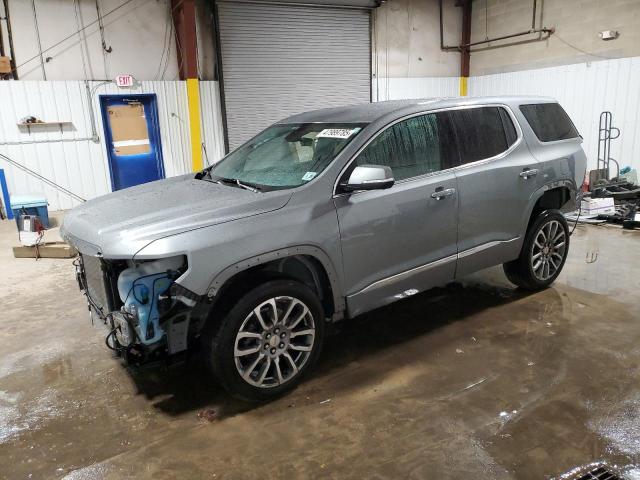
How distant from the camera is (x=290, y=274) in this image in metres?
3.15

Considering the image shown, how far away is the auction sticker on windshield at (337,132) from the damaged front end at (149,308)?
Answer: 139 centimetres

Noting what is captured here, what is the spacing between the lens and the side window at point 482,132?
12.3 feet

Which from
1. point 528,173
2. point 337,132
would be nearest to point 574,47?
point 528,173

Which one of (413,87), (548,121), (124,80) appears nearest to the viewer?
(548,121)

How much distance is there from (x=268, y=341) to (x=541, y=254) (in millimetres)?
2808

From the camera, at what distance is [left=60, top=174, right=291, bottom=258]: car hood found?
2588mm

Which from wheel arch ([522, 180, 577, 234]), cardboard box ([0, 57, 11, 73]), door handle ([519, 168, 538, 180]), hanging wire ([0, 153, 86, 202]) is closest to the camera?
door handle ([519, 168, 538, 180])

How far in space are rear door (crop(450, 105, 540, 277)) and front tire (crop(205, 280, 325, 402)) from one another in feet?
4.61

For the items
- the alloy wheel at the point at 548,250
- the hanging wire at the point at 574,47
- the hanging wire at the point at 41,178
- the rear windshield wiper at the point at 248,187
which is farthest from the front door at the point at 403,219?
the hanging wire at the point at 574,47

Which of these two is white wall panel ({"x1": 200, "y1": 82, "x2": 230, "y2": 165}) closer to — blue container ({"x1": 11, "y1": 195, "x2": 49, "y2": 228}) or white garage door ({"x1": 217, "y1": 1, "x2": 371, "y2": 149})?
white garage door ({"x1": 217, "y1": 1, "x2": 371, "y2": 149})

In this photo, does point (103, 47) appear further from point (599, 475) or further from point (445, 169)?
point (599, 475)

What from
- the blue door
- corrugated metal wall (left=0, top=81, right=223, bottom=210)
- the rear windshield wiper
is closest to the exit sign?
corrugated metal wall (left=0, top=81, right=223, bottom=210)

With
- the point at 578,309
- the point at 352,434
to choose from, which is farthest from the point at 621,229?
the point at 352,434

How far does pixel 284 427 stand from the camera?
8.98ft
